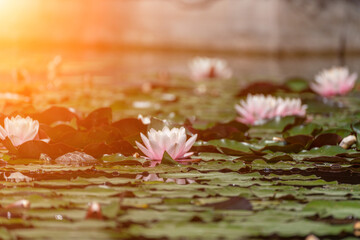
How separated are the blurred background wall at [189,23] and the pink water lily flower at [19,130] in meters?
6.77

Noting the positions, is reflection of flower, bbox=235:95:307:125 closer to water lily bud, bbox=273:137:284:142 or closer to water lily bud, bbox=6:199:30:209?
water lily bud, bbox=273:137:284:142

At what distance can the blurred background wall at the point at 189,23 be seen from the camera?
8477 mm

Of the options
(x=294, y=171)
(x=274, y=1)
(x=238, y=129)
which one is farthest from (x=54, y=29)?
(x=294, y=171)

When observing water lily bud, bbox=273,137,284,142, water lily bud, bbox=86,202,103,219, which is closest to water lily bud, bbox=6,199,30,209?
water lily bud, bbox=86,202,103,219

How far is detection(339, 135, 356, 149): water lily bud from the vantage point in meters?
2.05

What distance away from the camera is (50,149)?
189 centimetres

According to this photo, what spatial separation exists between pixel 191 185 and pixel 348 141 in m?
0.71

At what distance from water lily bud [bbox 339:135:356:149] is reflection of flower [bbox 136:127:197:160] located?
1.88ft

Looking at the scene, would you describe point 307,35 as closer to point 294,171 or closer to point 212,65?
point 212,65

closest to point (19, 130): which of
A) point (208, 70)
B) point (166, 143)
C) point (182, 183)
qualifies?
point (166, 143)

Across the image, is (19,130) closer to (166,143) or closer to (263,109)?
(166,143)

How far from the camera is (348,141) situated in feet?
6.73

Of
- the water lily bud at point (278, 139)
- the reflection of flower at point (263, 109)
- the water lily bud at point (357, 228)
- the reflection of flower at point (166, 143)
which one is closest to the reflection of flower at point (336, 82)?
the reflection of flower at point (263, 109)

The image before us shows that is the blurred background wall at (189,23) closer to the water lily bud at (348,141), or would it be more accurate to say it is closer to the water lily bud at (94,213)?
the water lily bud at (348,141)
